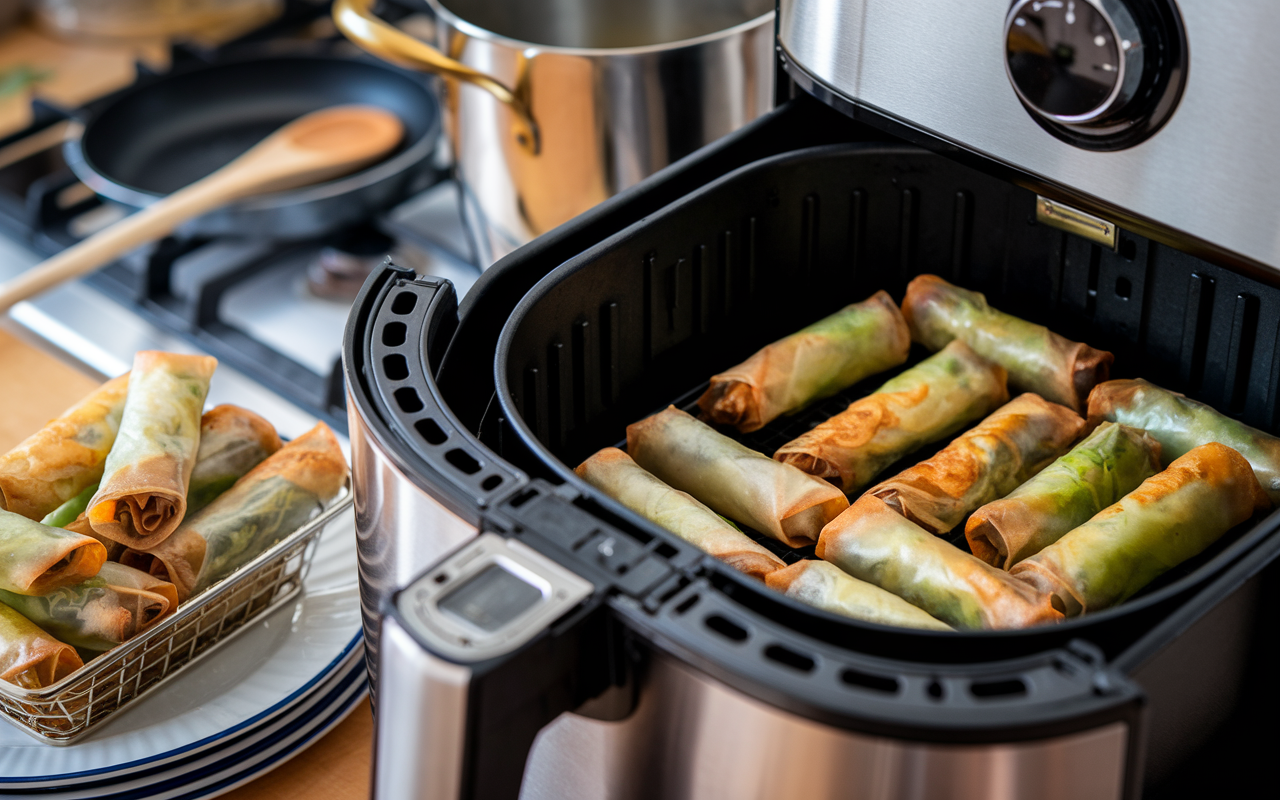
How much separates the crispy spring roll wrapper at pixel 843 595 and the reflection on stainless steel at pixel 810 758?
177 mm

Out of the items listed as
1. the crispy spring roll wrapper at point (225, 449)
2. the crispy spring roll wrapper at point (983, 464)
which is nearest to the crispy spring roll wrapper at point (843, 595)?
the crispy spring roll wrapper at point (983, 464)

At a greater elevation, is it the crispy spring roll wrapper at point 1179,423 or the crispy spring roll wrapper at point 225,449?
the crispy spring roll wrapper at point 1179,423

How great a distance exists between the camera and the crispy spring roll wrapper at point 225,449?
101cm

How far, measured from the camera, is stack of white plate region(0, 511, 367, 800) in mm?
836

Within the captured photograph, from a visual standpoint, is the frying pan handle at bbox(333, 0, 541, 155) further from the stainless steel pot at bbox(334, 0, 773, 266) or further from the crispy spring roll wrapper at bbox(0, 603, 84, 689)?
the crispy spring roll wrapper at bbox(0, 603, 84, 689)

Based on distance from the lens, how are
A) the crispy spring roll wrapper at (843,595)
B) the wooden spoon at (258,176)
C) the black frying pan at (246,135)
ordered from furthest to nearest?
the black frying pan at (246,135) → the wooden spoon at (258,176) → the crispy spring roll wrapper at (843,595)

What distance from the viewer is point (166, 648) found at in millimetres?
891

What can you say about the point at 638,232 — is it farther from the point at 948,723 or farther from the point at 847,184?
the point at 948,723

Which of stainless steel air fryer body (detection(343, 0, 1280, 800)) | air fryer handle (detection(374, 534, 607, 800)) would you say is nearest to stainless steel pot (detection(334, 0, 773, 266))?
stainless steel air fryer body (detection(343, 0, 1280, 800))

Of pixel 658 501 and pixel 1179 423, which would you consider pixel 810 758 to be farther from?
pixel 1179 423

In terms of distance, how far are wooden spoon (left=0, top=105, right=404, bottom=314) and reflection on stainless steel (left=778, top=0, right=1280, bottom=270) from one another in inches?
30.4

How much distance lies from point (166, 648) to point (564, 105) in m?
0.54

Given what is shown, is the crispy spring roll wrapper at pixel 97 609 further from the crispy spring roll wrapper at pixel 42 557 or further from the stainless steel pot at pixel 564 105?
the stainless steel pot at pixel 564 105

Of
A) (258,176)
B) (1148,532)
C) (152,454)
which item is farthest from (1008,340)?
(258,176)
